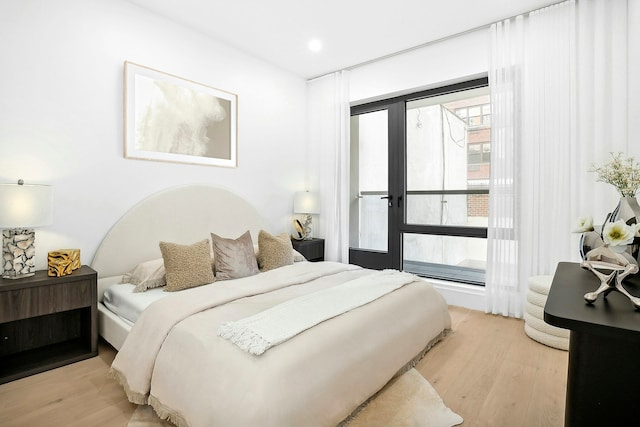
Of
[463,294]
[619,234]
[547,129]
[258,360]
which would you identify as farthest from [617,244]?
[463,294]

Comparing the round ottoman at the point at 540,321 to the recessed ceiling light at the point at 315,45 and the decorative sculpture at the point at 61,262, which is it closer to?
the recessed ceiling light at the point at 315,45

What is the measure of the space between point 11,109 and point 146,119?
90 centimetres

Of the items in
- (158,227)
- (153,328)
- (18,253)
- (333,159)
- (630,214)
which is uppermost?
(333,159)

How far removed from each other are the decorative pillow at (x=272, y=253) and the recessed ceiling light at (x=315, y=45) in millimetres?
2114

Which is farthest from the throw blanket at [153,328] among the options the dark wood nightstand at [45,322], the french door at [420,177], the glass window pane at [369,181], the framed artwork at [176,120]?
the glass window pane at [369,181]

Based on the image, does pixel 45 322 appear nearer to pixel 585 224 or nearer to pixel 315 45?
pixel 585 224

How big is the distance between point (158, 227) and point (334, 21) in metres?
2.53

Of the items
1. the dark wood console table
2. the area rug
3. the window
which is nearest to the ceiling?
the window

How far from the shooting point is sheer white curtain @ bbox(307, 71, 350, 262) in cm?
421

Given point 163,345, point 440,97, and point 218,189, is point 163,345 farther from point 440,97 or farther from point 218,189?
point 440,97

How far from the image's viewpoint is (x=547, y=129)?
286cm

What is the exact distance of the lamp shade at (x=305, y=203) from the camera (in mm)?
4191

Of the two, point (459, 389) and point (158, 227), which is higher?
point (158, 227)

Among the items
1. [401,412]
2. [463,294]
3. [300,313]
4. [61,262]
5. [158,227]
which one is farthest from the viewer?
[463,294]
